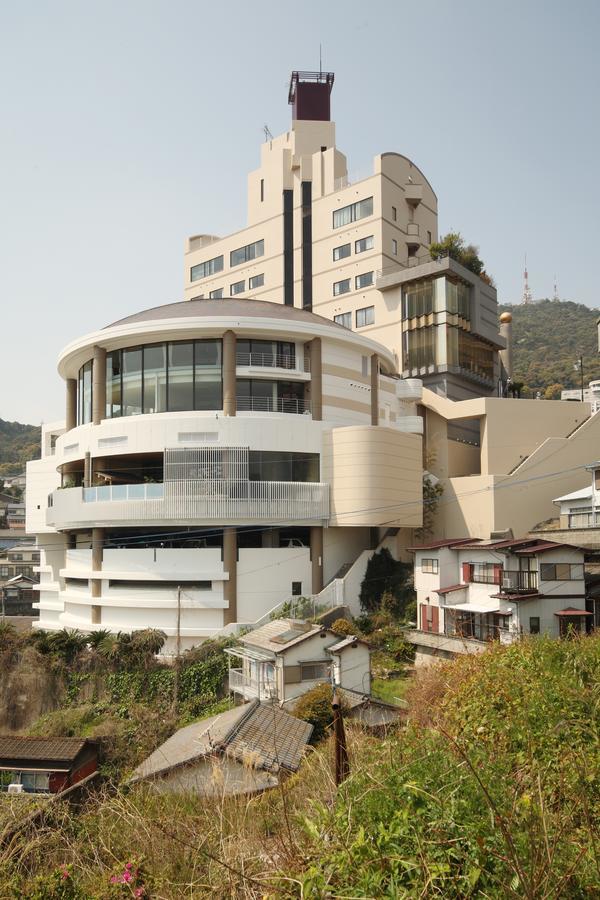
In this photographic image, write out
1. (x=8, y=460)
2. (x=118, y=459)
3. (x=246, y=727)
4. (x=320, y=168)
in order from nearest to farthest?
(x=246, y=727) < (x=118, y=459) < (x=320, y=168) < (x=8, y=460)

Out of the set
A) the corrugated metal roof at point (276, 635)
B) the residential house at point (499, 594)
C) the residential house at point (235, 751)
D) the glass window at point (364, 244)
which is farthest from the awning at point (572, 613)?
the glass window at point (364, 244)

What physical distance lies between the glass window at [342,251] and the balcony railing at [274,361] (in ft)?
73.4

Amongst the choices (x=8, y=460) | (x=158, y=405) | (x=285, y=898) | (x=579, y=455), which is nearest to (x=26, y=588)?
(x=158, y=405)

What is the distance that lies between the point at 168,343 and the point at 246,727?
22.7 meters

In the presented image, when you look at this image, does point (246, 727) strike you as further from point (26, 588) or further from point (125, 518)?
point (26, 588)

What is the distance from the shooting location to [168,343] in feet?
125

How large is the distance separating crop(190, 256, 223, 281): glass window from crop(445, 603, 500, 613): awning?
47589 mm

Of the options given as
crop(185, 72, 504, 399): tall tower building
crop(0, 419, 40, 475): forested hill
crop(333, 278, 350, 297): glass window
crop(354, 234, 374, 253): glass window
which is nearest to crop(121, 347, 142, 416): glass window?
crop(185, 72, 504, 399): tall tower building

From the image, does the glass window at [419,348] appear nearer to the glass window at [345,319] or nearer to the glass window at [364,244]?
the glass window at [345,319]

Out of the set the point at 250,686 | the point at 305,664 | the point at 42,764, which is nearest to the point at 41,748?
the point at 42,764

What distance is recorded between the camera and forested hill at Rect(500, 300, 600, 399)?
103 m

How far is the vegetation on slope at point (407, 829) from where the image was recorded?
643cm

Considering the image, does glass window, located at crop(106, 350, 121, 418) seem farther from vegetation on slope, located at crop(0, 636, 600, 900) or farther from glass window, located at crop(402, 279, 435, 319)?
vegetation on slope, located at crop(0, 636, 600, 900)

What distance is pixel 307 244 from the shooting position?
62156mm
